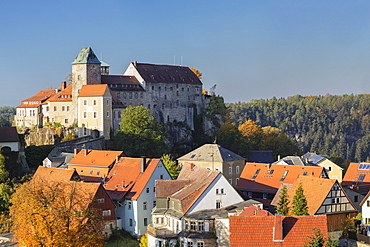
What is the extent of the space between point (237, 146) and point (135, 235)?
1707 inches

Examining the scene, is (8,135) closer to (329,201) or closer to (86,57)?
(86,57)

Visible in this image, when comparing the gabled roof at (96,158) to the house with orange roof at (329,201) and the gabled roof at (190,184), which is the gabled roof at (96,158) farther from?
the house with orange roof at (329,201)

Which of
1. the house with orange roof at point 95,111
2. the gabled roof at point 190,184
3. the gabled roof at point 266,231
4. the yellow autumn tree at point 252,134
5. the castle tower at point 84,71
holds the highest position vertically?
the castle tower at point 84,71

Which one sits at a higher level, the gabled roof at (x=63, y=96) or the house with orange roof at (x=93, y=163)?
the gabled roof at (x=63, y=96)

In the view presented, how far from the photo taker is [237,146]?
8844 cm

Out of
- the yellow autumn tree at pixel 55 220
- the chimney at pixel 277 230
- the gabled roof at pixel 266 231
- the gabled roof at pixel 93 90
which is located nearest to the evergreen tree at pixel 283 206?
the gabled roof at pixel 266 231

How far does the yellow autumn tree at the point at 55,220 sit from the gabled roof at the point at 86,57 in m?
41.3

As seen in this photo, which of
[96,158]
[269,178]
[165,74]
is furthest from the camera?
[165,74]

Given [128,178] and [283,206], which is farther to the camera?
[128,178]

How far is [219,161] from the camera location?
64.2 meters

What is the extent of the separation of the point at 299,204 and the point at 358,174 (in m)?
19.4

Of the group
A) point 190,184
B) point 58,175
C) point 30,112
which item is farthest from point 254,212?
point 30,112

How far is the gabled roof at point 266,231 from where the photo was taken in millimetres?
34375

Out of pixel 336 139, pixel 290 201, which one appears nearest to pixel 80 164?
pixel 290 201
